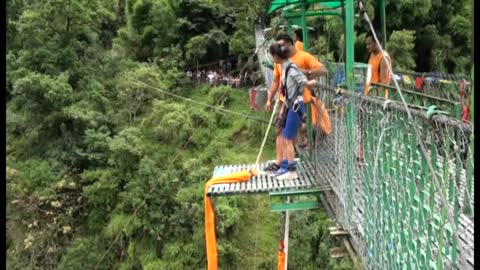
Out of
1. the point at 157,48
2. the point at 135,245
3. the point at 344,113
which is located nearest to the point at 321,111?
the point at 344,113

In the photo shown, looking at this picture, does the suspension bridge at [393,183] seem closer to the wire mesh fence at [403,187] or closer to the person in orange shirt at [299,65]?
the wire mesh fence at [403,187]

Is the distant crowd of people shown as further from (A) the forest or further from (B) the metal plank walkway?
(B) the metal plank walkway

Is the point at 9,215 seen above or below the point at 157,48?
below

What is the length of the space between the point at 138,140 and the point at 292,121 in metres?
7.12

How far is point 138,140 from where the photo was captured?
977 centimetres

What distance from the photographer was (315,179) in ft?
9.93

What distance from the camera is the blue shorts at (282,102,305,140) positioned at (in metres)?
2.97

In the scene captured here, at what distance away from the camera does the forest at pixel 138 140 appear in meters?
Result: 8.72

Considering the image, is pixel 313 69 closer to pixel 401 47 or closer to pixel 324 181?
Result: pixel 324 181

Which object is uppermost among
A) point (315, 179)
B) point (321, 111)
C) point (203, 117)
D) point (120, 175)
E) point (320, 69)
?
point (320, 69)

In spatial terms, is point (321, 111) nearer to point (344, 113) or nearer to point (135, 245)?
point (344, 113)

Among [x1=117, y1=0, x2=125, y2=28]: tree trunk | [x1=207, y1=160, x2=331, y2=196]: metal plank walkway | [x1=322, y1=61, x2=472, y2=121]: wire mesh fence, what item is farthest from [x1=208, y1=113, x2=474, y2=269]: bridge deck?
[x1=117, y1=0, x2=125, y2=28]: tree trunk

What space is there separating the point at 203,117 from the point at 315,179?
7.89 meters

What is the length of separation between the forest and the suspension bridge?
4724 mm
